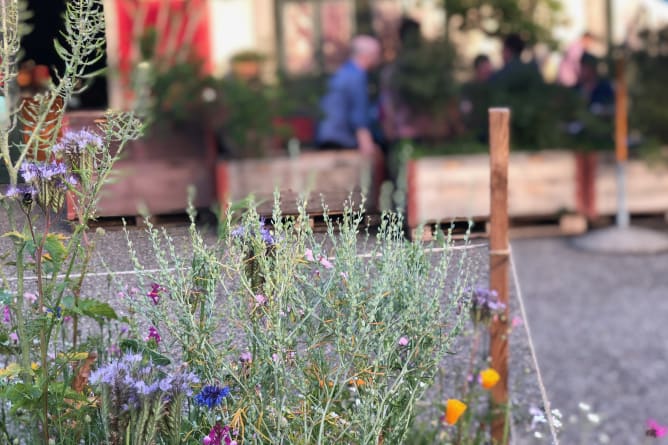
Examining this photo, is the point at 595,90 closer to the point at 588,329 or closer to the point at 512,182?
the point at 512,182

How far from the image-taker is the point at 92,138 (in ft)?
6.70

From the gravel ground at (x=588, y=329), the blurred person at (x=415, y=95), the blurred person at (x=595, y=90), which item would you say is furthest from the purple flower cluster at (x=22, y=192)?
the blurred person at (x=595, y=90)

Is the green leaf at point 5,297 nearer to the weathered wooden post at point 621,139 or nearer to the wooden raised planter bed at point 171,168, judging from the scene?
the wooden raised planter bed at point 171,168

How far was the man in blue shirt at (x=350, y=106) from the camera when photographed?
7.84 metres

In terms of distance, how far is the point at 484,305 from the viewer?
8.98 ft

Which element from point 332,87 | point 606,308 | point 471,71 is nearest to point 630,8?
point 471,71

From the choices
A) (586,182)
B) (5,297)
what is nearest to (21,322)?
(5,297)

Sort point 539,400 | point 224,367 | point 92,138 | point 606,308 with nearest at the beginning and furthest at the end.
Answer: point 224,367, point 92,138, point 539,400, point 606,308

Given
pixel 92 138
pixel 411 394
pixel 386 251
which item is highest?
pixel 92 138

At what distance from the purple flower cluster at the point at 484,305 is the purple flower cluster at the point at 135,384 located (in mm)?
1116

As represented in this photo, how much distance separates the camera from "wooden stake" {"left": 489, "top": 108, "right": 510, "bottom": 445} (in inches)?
111

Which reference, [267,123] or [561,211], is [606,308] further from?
[267,123]

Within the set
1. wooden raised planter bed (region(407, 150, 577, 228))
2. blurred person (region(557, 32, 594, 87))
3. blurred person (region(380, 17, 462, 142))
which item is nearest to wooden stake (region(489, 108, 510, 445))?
wooden raised planter bed (region(407, 150, 577, 228))

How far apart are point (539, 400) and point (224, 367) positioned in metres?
1.38
